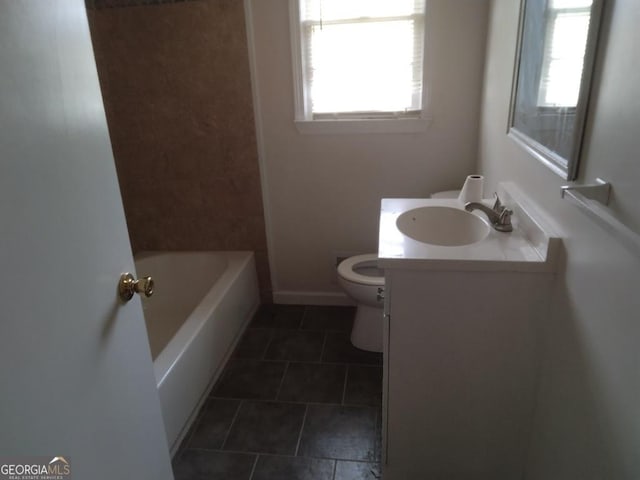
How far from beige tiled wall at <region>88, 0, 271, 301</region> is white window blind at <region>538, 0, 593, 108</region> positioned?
1572 mm

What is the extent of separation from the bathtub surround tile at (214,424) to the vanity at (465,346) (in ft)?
2.29

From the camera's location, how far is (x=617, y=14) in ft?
2.94

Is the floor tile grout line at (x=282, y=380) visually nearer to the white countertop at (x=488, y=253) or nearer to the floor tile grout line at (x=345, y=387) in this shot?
the floor tile grout line at (x=345, y=387)

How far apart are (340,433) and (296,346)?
0.67 meters

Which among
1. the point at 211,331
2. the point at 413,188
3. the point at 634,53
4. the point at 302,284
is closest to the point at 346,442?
the point at 211,331

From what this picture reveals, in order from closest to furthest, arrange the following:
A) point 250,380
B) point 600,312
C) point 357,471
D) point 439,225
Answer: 1. point 600,312
2. point 357,471
3. point 439,225
4. point 250,380

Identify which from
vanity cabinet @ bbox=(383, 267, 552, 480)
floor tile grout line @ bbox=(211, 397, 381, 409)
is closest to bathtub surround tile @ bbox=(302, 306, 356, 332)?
floor tile grout line @ bbox=(211, 397, 381, 409)

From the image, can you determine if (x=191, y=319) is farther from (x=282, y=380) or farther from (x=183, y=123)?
(x=183, y=123)

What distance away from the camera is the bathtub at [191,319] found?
1.81 metres

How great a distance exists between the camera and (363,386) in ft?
6.95

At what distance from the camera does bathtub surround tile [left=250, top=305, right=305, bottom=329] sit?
2662 mm

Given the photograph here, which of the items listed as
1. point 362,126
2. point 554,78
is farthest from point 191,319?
Result: point 554,78

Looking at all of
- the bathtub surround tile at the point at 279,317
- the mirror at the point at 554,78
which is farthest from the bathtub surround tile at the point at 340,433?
the mirror at the point at 554,78

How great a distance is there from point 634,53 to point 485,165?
1388 mm
